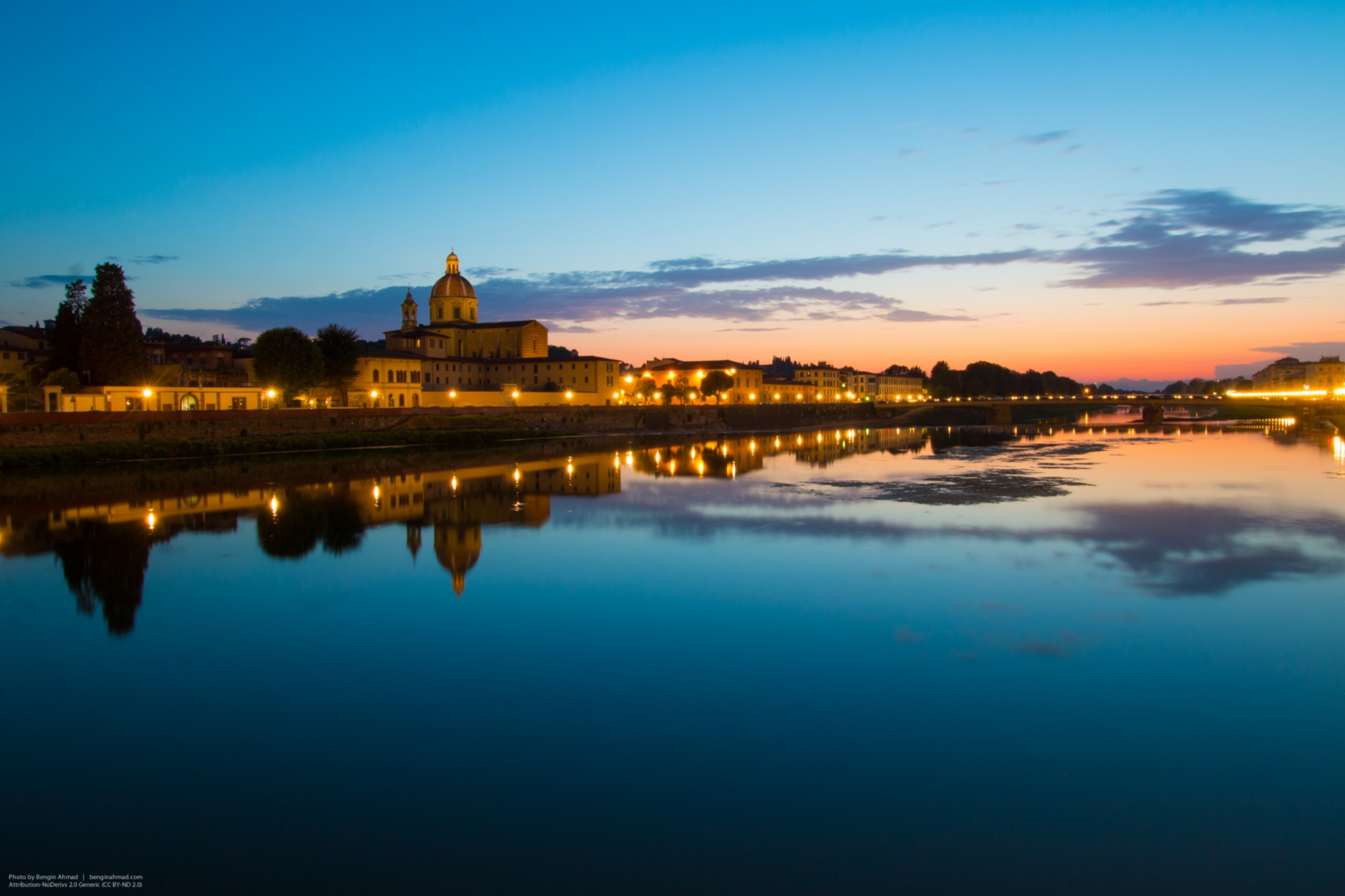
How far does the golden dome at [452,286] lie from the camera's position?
6431 centimetres

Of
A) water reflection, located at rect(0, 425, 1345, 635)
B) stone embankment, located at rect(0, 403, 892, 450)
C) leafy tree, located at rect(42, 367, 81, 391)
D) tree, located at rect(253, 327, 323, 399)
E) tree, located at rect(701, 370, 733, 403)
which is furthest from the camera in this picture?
tree, located at rect(701, 370, 733, 403)

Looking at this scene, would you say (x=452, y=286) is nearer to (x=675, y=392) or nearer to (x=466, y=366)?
(x=466, y=366)

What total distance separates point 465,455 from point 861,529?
2335 cm

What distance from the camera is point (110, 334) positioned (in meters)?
36.0

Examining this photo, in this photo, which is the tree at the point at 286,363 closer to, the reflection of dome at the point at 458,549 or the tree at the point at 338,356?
the tree at the point at 338,356

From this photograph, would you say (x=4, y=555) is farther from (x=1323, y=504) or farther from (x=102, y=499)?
(x=1323, y=504)

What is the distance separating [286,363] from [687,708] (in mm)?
39861

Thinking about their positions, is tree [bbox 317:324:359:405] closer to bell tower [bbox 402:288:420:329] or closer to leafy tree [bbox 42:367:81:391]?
leafy tree [bbox 42:367:81:391]

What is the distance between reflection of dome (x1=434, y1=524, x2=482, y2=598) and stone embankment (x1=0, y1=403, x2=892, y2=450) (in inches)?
865

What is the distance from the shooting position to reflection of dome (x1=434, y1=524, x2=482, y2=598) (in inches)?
468

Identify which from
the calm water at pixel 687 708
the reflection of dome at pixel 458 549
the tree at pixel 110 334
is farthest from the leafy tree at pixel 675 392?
the calm water at pixel 687 708

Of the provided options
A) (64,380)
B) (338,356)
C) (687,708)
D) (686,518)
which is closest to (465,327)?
(338,356)

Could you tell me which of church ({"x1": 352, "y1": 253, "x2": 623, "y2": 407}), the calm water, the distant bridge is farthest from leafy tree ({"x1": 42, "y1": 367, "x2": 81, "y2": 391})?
the distant bridge

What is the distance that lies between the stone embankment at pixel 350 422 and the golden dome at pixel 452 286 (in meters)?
20.1
